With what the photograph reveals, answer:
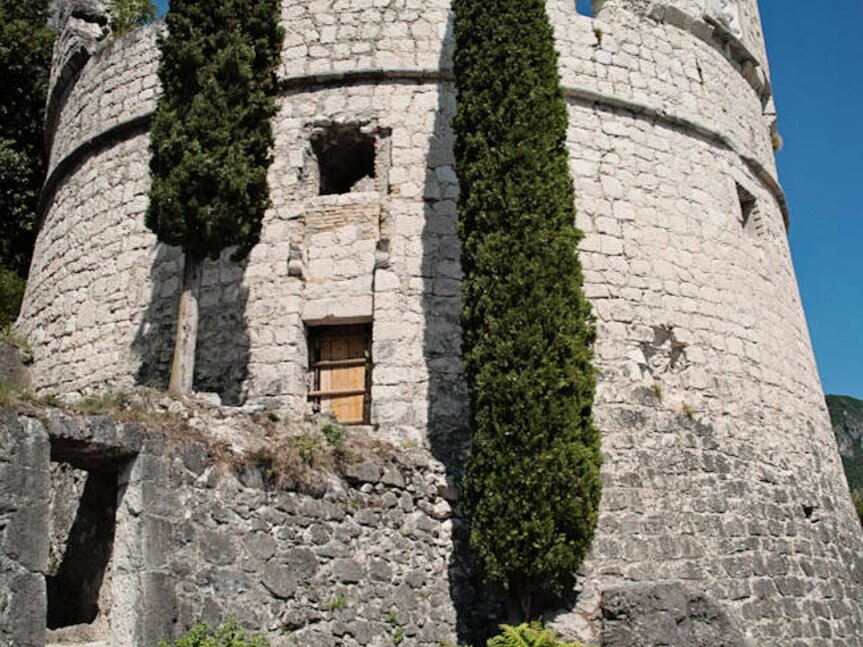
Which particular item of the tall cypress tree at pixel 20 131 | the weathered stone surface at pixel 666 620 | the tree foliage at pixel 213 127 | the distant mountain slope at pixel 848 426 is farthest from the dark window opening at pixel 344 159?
the distant mountain slope at pixel 848 426

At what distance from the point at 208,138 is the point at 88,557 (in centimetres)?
423

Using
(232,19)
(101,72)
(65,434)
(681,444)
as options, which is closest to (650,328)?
(681,444)

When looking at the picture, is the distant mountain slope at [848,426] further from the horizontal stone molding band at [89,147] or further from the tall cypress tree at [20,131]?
the horizontal stone molding band at [89,147]

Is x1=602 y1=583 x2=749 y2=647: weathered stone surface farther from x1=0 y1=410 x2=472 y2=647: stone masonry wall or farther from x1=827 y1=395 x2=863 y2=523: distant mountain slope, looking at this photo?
x1=827 y1=395 x2=863 y2=523: distant mountain slope

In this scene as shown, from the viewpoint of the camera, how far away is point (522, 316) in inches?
347

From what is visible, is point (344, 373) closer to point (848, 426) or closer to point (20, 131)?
point (20, 131)

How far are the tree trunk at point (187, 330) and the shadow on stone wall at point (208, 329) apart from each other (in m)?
0.93

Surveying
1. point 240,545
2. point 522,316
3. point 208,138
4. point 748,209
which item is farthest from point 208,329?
point 748,209

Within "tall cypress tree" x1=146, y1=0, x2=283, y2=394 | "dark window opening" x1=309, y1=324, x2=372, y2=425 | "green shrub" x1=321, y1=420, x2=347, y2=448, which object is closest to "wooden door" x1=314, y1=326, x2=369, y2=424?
"dark window opening" x1=309, y1=324, x2=372, y2=425

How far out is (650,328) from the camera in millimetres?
10844

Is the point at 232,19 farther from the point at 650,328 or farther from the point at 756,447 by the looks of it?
the point at 756,447

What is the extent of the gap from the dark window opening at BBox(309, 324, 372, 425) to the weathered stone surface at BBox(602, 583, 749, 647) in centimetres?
341

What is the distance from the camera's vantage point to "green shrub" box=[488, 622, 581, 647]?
7309 millimetres

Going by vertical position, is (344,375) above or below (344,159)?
below
